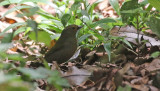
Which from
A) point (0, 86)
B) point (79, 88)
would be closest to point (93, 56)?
point (79, 88)

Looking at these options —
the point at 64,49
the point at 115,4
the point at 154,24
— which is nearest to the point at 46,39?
the point at 154,24

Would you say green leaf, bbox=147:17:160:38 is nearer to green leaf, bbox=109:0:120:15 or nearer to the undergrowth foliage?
the undergrowth foliage

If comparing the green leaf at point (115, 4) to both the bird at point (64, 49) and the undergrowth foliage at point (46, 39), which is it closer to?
the undergrowth foliage at point (46, 39)

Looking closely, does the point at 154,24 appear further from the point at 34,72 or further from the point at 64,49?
the point at 34,72

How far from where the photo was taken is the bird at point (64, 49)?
306 centimetres

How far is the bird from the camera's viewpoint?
3064mm

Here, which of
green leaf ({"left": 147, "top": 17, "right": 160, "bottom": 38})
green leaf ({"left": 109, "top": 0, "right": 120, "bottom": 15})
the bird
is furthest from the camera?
green leaf ({"left": 109, "top": 0, "right": 120, "bottom": 15})

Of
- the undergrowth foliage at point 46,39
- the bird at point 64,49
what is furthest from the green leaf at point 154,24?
the bird at point 64,49

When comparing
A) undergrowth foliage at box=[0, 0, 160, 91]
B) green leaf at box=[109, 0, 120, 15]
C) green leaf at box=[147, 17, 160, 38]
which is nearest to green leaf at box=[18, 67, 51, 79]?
undergrowth foliage at box=[0, 0, 160, 91]

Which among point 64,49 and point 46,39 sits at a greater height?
point 46,39

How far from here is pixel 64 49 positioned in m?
3.10

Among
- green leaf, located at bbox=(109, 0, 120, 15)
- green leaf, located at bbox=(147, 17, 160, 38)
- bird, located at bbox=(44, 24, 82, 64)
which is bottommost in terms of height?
bird, located at bbox=(44, 24, 82, 64)

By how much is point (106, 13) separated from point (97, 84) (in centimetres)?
382

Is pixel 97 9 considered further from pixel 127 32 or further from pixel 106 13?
pixel 127 32
